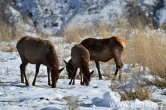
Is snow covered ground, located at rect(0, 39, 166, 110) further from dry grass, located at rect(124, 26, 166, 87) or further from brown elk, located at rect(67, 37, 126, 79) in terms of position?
brown elk, located at rect(67, 37, 126, 79)

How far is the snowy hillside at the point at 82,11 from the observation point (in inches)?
1237

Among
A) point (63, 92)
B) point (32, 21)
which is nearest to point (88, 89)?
point (63, 92)

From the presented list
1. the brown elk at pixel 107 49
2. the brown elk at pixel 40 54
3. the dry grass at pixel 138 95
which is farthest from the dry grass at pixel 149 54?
the brown elk at pixel 40 54

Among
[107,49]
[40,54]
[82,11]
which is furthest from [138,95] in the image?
[82,11]

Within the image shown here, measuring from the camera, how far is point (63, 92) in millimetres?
8789

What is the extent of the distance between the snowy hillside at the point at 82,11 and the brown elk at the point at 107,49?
59.0ft

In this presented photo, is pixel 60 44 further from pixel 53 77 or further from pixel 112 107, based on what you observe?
pixel 112 107

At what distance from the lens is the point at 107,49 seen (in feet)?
41.0

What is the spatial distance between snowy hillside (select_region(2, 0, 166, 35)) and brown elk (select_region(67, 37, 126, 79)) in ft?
59.0

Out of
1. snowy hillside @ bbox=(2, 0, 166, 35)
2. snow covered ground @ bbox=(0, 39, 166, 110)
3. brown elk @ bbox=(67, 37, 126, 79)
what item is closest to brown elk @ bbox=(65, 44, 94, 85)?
snow covered ground @ bbox=(0, 39, 166, 110)

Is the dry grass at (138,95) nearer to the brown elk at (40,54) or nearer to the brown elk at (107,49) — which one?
the brown elk at (40,54)

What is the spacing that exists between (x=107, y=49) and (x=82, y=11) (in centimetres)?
2045

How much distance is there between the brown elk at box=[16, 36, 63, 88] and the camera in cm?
999

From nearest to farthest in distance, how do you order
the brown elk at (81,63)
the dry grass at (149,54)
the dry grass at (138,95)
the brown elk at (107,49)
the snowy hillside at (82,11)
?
the dry grass at (138,95) → the brown elk at (81,63) → the dry grass at (149,54) → the brown elk at (107,49) → the snowy hillside at (82,11)
